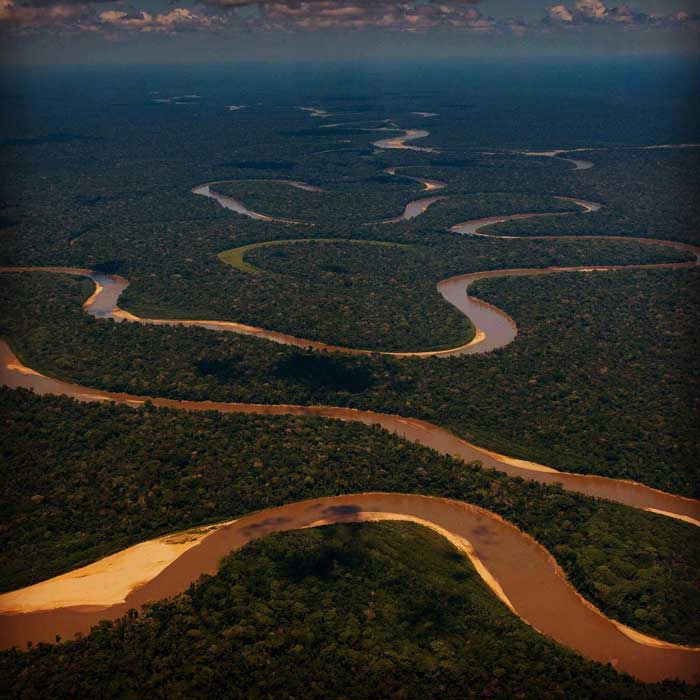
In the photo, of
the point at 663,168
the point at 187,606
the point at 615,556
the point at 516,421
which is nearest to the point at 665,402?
the point at 516,421

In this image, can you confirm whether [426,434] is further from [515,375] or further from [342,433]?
[515,375]

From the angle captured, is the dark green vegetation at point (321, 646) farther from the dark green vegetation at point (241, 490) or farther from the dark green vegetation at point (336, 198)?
the dark green vegetation at point (336, 198)

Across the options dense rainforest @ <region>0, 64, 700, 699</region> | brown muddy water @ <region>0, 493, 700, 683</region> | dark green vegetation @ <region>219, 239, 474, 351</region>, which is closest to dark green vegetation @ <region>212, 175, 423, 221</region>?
dense rainforest @ <region>0, 64, 700, 699</region>

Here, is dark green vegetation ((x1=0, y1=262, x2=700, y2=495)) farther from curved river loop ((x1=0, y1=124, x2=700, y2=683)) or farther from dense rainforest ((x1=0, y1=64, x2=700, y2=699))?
curved river loop ((x1=0, y1=124, x2=700, y2=683))

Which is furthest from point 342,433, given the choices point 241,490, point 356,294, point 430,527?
point 356,294

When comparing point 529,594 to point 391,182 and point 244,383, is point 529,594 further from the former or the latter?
point 391,182
